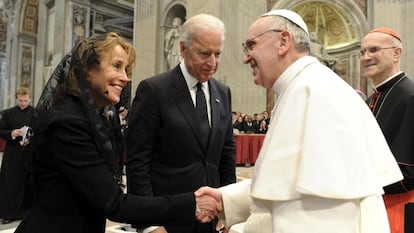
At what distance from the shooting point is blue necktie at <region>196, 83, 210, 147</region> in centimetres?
230

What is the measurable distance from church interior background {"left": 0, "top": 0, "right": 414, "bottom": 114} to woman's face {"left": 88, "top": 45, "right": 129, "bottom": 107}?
1172 centimetres

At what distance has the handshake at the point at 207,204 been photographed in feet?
6.36

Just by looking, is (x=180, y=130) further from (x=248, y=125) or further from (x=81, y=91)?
(x=248, y=125)

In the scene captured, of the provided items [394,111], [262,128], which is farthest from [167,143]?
[262,128]

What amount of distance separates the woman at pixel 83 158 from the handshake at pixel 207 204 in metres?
0.09

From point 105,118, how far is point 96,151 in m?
0.38

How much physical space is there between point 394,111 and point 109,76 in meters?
1.85

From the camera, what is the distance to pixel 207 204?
6.46 ft

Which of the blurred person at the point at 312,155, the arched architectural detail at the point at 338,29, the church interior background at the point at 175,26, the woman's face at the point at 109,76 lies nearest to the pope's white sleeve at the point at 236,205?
the blurred person at the point at 312,155

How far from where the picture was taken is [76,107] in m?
1.67

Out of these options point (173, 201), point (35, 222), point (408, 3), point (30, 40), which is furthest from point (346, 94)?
point (30, 40)

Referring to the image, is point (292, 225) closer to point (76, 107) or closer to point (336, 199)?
point (336, 199)

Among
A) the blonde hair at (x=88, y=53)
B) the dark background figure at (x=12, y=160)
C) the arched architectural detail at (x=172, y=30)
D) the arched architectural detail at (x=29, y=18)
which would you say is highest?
the arched architectural detail at (x=29, y=18)

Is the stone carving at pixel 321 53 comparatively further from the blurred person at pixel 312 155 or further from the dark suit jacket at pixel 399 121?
the blurred person at pixel 312 155
